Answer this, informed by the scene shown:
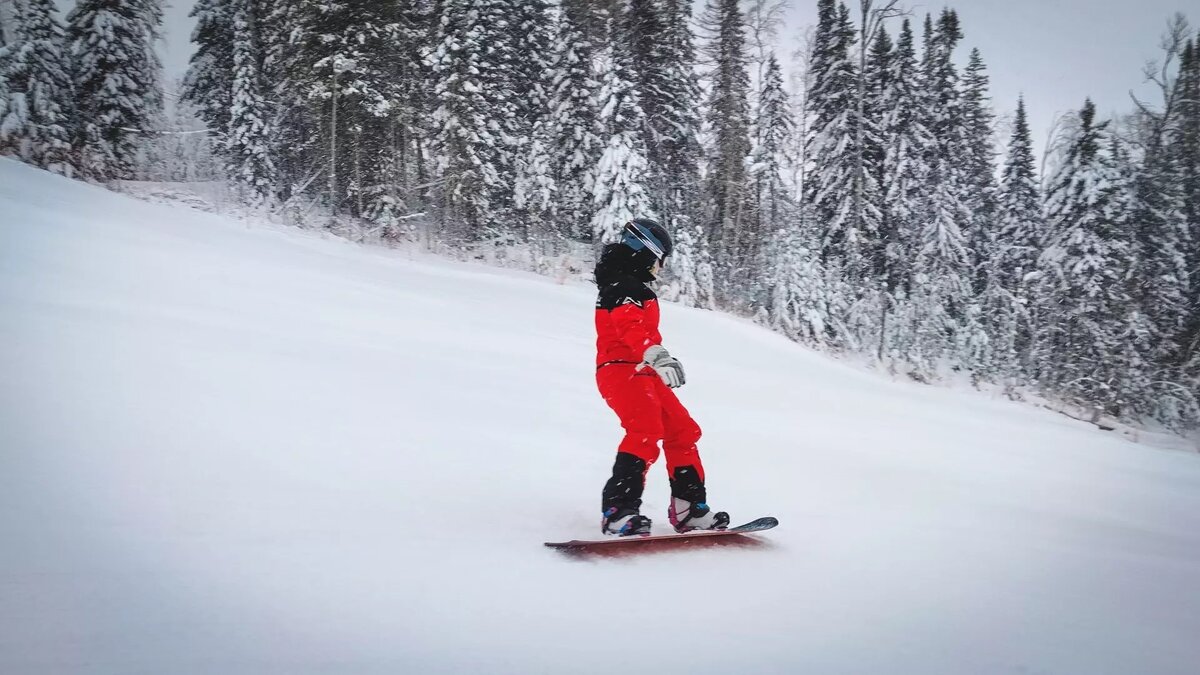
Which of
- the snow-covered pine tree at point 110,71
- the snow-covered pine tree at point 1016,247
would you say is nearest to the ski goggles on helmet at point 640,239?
the snow-covered pine tree at point 110,71

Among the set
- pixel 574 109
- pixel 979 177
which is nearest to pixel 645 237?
pixel 574 109

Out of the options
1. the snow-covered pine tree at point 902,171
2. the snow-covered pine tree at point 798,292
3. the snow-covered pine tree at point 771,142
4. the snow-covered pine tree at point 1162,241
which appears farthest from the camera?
the snow-covered pine tree at point 771,142

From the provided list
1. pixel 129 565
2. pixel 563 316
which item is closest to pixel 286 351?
pixel 129 565

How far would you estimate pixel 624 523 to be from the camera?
379 cm

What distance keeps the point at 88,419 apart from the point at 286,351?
244 centimetres

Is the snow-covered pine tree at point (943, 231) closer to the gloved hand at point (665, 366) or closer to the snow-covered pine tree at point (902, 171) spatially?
the snow-covered pine tree at point (902, 171)

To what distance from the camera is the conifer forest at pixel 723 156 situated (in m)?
22.4

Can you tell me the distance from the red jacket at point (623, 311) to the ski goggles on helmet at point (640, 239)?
6 cm

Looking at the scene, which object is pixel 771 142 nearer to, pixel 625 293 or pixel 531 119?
pixel 531 119

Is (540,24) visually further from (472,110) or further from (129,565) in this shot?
(129,565)

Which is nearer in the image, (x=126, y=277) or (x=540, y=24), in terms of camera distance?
(x=126, y=277)

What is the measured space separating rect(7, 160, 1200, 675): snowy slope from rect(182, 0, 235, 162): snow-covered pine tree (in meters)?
22.7

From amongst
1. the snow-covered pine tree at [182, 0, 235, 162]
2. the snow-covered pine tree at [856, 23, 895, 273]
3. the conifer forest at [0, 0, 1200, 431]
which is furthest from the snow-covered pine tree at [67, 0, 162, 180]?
the snow-covered pine tree at [856, 23, 895, 273]

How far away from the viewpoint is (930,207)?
2736 cm
